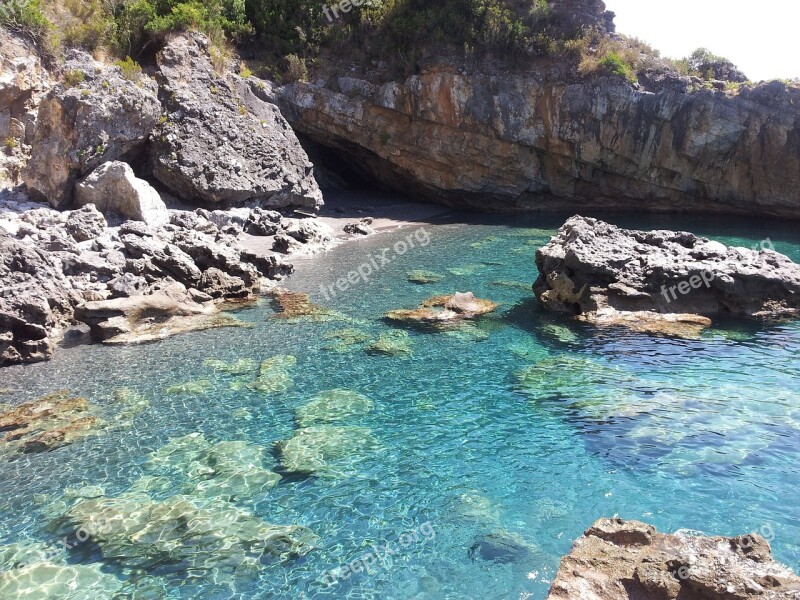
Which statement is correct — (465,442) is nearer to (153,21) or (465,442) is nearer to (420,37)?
(153,21)

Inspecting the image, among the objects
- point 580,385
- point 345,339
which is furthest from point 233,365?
point 580,385

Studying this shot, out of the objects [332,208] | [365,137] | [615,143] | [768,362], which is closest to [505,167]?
[615,143]

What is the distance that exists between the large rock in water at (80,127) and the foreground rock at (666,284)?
1826 centimetres

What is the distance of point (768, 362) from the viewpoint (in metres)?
13.7

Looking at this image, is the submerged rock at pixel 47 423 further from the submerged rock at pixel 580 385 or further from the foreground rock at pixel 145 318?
the submerged rock at pixel 580 385

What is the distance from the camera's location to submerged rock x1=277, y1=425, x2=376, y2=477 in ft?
31.4

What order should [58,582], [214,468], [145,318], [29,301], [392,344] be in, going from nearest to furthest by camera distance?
1. [58,582]
2. [214,468]
3. [29,301]
4. [392,344]
5. [145,318]

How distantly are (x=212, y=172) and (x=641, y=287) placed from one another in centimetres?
1935

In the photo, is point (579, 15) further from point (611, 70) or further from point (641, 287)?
point (641, 287)

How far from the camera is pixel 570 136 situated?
35.3m

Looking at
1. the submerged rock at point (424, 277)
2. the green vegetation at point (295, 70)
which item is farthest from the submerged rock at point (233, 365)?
the green vegetation at point (295, 70)

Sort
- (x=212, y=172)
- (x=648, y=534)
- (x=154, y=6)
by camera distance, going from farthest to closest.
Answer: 1. (x=154, y=6)
2. (x=212, y=172)
3. (x=648, y=534)

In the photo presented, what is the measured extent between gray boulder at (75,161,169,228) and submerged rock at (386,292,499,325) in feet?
38.5

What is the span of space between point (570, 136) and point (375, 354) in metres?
26.2
